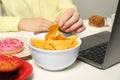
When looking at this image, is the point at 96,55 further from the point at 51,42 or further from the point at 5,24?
the point at 5,24

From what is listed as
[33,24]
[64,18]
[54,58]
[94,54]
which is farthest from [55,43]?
[33,24]

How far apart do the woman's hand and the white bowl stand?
247mm

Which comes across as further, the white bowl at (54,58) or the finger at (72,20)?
the finger at (72,20)

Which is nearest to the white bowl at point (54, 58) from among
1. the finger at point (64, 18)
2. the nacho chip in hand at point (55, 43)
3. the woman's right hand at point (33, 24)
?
the nacho chip in hand at point (55, 43)

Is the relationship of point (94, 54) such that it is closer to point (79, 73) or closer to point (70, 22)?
point (79, 73)

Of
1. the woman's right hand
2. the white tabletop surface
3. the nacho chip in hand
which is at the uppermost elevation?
the nacho chip in hand

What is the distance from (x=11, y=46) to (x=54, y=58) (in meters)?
0.21

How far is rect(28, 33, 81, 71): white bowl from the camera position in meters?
0.61

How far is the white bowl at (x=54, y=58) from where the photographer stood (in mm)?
610

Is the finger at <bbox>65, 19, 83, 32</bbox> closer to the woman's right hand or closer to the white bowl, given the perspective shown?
the woman's right hand

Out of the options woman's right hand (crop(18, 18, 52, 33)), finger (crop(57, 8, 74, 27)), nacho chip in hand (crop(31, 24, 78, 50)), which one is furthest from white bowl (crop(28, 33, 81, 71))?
woman's right hand (crop(18, 18, 52, 33))

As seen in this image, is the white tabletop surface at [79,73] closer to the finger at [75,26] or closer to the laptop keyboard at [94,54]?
the laptop keyboard at [94,54]

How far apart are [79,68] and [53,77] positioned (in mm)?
90

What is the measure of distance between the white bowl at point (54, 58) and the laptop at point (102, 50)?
0.25 ft
